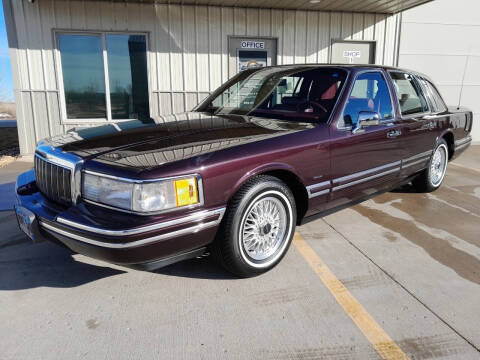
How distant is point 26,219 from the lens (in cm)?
268

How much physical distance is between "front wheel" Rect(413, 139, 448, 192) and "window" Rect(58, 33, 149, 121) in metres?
5.81

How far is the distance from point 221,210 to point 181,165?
426 millimetres

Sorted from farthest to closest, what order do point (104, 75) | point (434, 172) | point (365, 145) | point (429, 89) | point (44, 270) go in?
1. point (104, 75)
2. point (434, 172)
3. point (429, 89)
4. point (365, 145)
5. point (44, 270)

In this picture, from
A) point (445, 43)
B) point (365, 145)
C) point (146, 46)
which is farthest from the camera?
point (445, 43)

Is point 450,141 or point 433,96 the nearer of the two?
point 433,96

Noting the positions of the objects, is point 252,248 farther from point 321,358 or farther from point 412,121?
point 412,121

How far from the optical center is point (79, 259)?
322 centimetres

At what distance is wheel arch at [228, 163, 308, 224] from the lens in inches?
105

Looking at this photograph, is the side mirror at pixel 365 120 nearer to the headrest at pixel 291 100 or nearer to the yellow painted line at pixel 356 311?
the headrest at pixel 291 100

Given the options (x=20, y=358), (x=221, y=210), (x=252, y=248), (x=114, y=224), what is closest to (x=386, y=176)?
(x=252, y=248)

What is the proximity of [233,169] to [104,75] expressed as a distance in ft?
22.0

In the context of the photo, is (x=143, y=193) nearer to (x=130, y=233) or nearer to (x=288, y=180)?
(x=130, y=233)

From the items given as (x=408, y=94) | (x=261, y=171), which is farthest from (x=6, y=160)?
(x=408, y=94)

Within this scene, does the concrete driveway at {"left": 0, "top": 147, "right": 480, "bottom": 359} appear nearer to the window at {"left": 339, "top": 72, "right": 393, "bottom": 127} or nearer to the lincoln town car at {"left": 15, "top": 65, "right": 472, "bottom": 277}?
the lincoln town car at {"left": 15, "top": 65, "right": 472, "bottom": 277}
